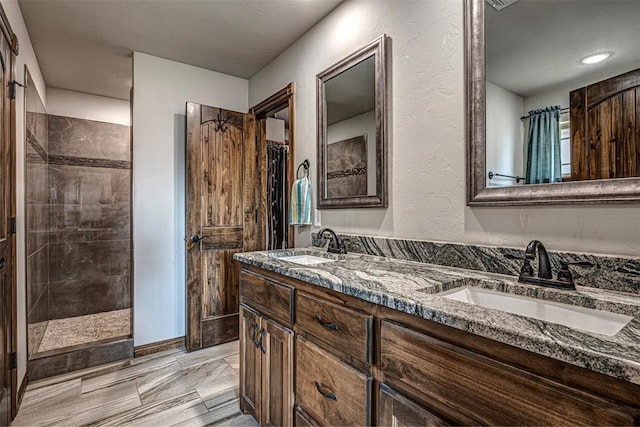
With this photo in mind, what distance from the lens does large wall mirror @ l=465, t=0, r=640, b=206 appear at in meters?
1.03

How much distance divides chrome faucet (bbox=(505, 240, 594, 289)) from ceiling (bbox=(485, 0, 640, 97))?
601 millimetres

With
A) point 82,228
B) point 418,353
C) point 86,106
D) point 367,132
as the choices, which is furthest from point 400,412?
point 86,106

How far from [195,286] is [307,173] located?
1.46 metres

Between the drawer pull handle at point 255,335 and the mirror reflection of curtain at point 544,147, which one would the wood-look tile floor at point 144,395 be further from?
the mirror reflection of curtain at point 544,147

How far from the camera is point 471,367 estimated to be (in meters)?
0.78

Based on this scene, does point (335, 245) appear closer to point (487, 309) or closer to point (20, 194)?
point (487, 309)

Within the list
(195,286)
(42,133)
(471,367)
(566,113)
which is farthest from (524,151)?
(42,133)

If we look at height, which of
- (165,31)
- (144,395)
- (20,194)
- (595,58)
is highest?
(165,31)

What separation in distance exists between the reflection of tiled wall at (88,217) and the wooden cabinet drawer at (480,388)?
348 centimetres

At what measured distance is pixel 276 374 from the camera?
1.54m

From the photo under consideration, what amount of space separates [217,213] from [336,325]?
2.09 metres

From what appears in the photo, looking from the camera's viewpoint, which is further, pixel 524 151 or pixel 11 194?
pixel 11 194

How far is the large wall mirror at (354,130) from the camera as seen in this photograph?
1.82 meters

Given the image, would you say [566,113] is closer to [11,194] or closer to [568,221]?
[568,221]
